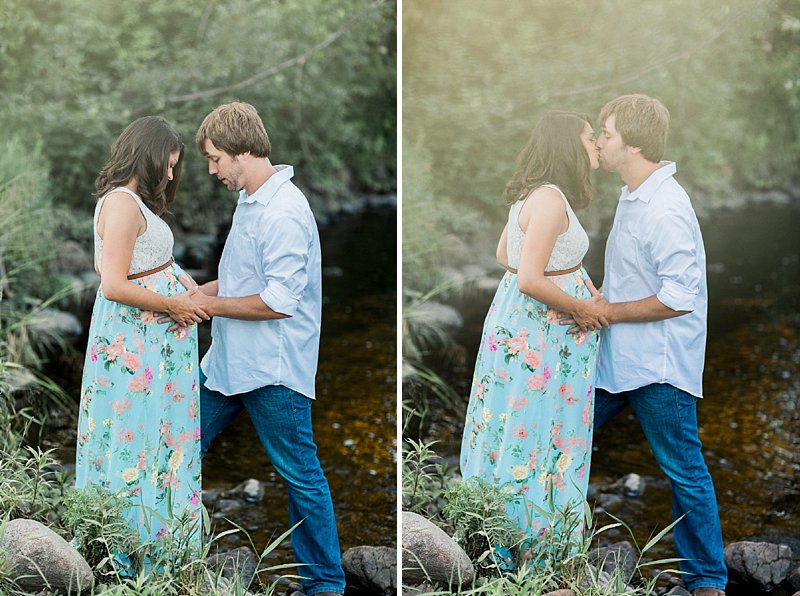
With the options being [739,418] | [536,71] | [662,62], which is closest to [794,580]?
[739,418]

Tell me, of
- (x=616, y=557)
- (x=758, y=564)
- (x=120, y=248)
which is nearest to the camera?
(x=120, y=248)

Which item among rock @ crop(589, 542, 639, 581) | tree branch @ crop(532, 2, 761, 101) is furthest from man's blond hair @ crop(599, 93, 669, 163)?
tree branch @ crop(532, 2, 761, 101)

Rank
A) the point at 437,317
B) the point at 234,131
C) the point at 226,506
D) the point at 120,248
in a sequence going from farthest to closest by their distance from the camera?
the point at 437,317
the point at 226,506
the point at 234,131
the point at 120,248

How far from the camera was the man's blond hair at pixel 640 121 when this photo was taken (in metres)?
2.72

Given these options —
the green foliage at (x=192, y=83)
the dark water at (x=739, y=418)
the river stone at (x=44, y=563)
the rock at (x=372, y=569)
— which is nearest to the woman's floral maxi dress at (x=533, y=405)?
the dark water at (x=739, y=418)

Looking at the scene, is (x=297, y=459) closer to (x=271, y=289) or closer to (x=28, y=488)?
(x=271, y=289)

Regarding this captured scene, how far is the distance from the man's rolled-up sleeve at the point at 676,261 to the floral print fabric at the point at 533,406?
20 cm

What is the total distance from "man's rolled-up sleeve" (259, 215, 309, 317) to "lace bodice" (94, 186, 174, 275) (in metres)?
0.26

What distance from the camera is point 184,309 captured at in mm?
2643

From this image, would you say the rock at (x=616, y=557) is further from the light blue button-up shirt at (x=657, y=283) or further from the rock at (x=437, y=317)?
the rock at (x=437, y=317)

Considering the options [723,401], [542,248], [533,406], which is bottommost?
[723,401]

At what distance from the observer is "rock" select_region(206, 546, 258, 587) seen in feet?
9.32

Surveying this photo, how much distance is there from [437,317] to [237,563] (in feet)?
4.89

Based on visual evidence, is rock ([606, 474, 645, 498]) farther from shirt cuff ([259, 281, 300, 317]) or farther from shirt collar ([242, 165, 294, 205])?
shirt collar ([242, 165, 294, 205])
